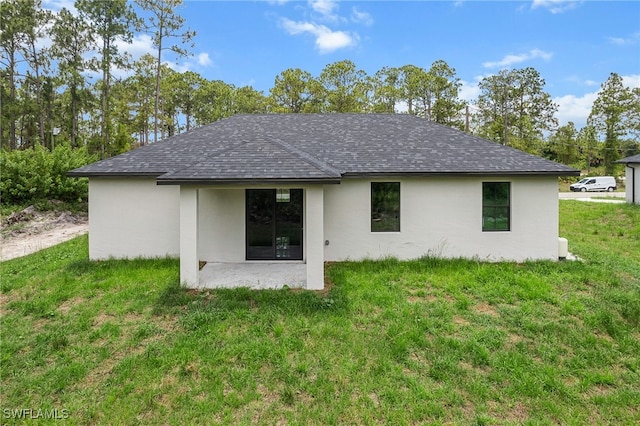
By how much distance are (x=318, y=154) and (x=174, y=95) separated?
29.9 m

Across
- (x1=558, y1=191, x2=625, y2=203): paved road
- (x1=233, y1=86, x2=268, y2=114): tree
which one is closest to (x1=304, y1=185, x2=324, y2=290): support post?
(x1=558, y1=191, x2=625, y2=203): paved road

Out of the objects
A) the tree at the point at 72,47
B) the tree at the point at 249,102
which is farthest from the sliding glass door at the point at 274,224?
the tree at the point at 249,102

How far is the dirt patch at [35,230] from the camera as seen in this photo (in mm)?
10820

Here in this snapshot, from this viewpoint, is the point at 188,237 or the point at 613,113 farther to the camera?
the point at 613,113

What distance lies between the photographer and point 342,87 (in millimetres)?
30312

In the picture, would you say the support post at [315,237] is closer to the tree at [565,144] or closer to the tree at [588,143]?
the tree at [565,144]

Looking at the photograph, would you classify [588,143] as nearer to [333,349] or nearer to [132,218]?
[333,349]

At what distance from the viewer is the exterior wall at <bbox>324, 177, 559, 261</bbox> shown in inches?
345

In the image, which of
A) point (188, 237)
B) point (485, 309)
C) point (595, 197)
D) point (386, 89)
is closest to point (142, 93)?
point (386, 89)

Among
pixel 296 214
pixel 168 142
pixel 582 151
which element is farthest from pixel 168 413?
pixel 582 151

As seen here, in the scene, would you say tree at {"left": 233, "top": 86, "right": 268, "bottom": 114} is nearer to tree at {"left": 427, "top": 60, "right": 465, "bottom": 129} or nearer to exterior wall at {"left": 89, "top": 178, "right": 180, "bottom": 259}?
tree at {"left": 427, "top": 60, "right": 465, "bottom": 129}

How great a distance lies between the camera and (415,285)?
275 inches

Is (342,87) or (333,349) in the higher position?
(342,87)

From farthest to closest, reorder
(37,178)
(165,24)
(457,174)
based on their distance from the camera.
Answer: (165,24)
(37,178)
(457,174)
